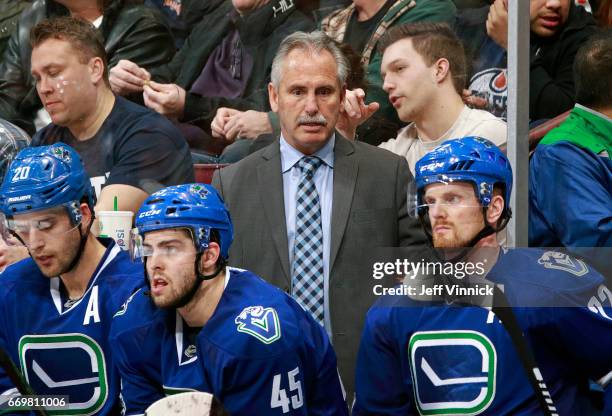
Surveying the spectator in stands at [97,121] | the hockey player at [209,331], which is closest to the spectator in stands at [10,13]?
the spectator in stands at [97,121]

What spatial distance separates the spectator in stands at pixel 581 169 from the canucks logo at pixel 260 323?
1.03 meters

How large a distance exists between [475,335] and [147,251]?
95 cm

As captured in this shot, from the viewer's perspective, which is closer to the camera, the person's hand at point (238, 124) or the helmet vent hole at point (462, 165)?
the helmet vent hole at point (462, 165)

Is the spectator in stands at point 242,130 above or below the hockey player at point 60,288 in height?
above

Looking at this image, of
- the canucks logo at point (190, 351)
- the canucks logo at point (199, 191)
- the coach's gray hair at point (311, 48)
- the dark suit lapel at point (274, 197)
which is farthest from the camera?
the coach's gray hair at point (311, 48)

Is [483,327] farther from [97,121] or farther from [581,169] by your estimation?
[97,121]

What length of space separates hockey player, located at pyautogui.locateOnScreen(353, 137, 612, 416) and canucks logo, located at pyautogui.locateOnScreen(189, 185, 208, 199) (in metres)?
0.59

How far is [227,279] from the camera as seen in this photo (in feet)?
10.2

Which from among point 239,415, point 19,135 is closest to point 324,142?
point 239,415

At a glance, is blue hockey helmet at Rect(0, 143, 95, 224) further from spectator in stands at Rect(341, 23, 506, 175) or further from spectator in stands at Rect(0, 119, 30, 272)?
spectator in stands at Rect(341, 23, 506, 175)

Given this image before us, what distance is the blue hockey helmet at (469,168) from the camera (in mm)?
3008

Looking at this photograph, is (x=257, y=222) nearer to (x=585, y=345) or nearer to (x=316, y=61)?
(x=316, y=61)

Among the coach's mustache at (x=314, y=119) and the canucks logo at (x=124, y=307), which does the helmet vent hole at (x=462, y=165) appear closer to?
the coach's mustache at (x=314, y=119)

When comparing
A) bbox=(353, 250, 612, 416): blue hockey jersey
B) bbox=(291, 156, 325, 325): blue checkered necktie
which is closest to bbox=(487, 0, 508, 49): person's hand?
bbox=(291, 156, 325, 325): blue checkered necktie
